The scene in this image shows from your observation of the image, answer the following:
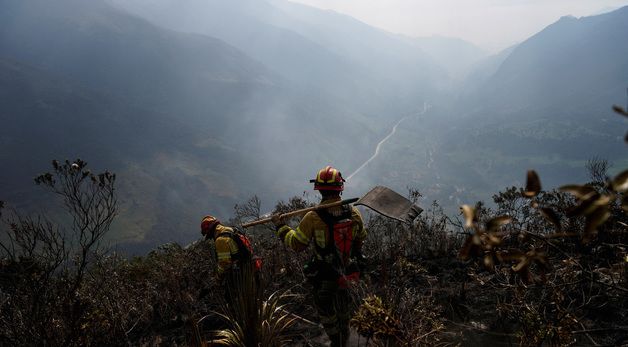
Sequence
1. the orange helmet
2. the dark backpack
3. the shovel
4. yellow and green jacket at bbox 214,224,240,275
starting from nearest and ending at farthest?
the dark backpack → the shovel → yellow and green jacket at bbox 214,224,240,275 → the orange helmet

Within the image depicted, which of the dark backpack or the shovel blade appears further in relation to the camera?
the shovel blade

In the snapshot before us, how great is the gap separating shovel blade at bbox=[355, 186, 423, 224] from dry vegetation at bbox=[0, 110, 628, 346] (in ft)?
2.88

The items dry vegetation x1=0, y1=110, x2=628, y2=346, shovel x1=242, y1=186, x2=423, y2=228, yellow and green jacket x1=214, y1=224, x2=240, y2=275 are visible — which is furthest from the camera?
yellow and green jacket x1=214, y1=224, x2=240, y2=275

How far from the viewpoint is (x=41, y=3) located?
189750 mm

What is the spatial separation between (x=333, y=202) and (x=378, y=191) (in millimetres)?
1064

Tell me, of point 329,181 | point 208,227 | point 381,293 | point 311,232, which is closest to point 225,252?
point 208,227

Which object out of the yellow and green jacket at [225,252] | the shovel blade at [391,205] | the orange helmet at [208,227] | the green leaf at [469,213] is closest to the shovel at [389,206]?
the shovel blade at [391,205]

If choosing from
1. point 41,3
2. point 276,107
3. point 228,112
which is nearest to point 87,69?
point 41,3

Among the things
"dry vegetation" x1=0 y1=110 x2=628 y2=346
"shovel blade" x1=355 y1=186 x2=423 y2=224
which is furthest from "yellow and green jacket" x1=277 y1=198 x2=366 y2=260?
"dry vegetation" x1=0 y1=110 x2=628 y2=346

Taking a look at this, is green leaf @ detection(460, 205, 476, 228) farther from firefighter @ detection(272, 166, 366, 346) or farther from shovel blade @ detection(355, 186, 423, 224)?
shovel blade @ detection(355, 186, 423, 224)

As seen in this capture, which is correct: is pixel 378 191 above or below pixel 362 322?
above

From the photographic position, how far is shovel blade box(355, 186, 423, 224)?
16.8ft

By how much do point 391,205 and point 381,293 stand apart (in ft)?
4.08

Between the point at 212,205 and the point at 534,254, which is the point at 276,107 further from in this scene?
the point at 534,254
